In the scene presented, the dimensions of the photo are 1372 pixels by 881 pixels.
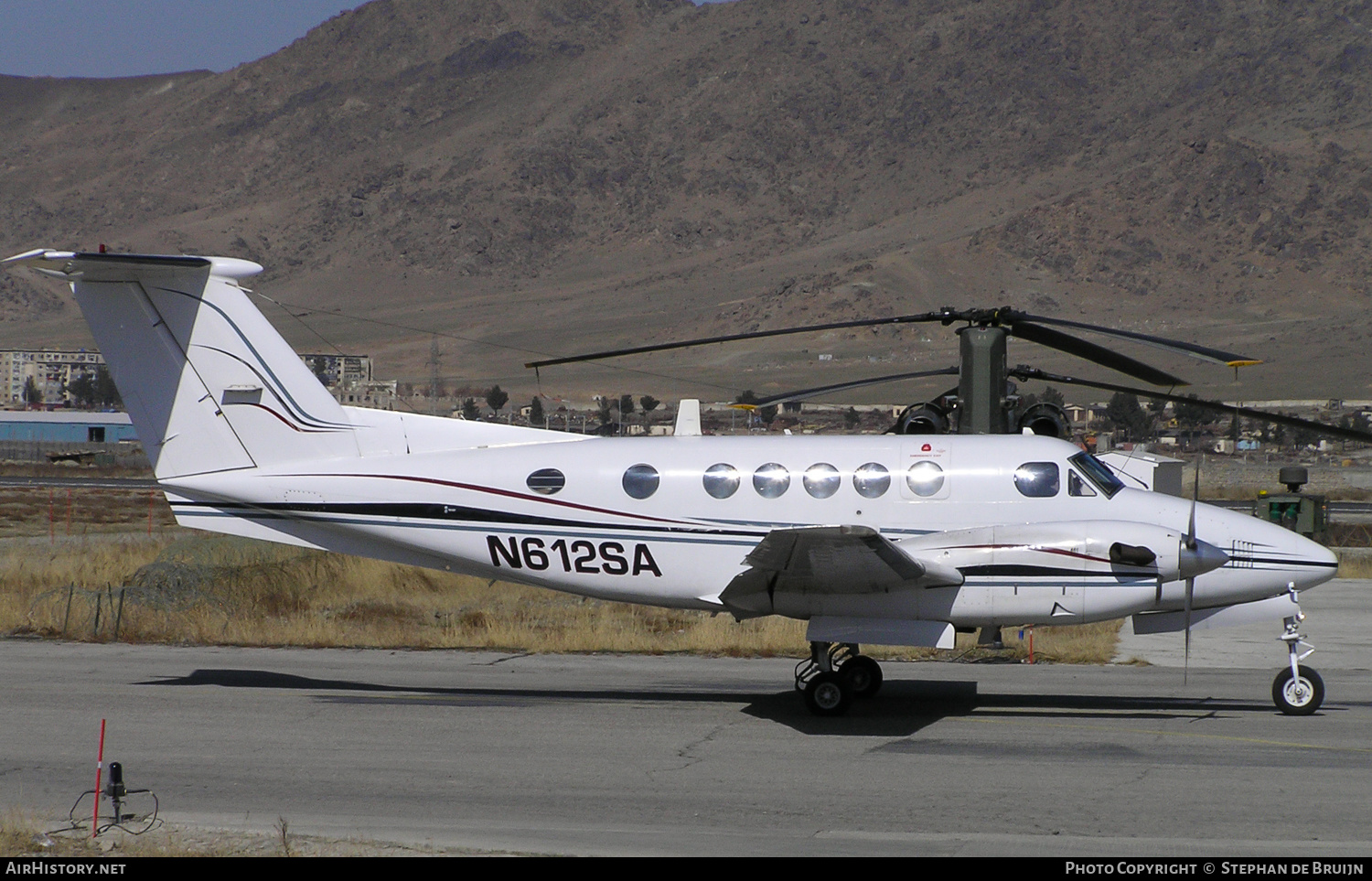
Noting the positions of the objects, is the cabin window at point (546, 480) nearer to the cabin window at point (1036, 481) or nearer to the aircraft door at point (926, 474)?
the aircraft door at point (926, 474)

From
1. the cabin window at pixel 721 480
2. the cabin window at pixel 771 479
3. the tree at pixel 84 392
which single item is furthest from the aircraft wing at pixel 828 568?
the tree at pixel 84 392

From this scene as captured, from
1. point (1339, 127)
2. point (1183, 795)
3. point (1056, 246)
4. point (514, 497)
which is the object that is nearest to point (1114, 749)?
point (1183, 795)

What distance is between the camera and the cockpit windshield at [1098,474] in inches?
564

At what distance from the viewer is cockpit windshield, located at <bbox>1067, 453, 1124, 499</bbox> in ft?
47.0

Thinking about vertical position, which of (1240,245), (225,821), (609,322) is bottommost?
(225,821)

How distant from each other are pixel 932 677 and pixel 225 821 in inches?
362

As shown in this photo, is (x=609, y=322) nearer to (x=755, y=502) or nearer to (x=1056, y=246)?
(x=1056, y=246)

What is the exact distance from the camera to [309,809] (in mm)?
10633

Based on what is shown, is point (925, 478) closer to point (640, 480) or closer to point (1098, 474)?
point (1098, 474)

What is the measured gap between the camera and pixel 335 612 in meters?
22.5

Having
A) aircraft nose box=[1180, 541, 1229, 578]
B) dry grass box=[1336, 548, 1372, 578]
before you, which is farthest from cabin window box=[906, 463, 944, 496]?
dry grass box=[1336, 548, 1372, 578]

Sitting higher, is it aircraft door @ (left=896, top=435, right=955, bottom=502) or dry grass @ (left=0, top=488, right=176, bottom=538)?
aircraft door @ (left=896, top=435, right=955, bottom=502)

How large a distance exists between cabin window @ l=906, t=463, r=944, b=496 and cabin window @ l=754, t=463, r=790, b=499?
50.2 inches

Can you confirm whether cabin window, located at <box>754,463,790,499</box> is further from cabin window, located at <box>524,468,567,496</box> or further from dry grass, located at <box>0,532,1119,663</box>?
dry grass, located at <box>0,532,1119,663</box>
